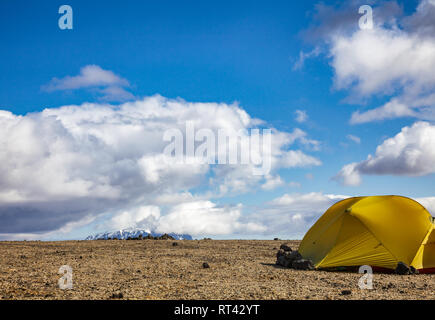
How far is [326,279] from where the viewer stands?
1491cm

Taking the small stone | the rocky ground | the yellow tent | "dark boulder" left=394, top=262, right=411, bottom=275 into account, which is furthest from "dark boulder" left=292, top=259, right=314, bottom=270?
the small stone

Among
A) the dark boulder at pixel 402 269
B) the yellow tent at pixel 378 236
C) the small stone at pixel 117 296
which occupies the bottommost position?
the small stone at pixel 117 296

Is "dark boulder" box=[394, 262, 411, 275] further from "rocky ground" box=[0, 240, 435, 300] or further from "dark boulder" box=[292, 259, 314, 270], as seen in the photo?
"dark boulder" box=[292, 259, 314, 270]

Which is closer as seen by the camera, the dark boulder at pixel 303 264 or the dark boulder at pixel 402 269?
the dark boulder at pixel 402 269

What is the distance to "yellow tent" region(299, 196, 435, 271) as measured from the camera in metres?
17.1

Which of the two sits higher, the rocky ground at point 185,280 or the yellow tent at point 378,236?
the yellow tent at point 378,236

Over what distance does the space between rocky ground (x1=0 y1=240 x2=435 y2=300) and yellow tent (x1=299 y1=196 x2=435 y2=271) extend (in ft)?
3.81

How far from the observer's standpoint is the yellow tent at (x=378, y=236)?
675 inches

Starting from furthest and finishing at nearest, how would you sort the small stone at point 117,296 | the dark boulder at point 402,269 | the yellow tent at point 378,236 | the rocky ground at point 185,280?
1. the yellow tent at point 378,236
2. the dark boulder at point 402,269
3. the rocky ground at point 185,280
4. the small stone at point 117,296

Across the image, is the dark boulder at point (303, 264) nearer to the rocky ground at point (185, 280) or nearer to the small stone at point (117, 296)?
the rocky ground at point (185, 280)

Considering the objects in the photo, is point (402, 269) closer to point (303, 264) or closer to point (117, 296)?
point (303, 264)

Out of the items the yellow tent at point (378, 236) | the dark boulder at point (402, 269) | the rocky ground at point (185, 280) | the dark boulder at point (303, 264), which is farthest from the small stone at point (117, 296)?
the dark boulder at point (402, 269)

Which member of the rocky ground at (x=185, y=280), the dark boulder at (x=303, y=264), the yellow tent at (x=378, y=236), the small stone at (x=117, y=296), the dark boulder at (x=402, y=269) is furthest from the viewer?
the dark boulder at (x=303, y=264)

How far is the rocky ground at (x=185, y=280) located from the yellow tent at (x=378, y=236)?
45.7 inches
